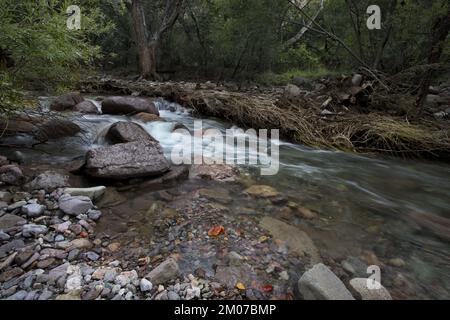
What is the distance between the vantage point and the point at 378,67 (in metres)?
8.67

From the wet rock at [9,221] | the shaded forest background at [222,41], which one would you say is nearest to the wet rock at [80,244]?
the wet rock at [9,221]

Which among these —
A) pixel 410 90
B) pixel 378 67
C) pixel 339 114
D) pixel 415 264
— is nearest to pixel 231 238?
pixel 415 264

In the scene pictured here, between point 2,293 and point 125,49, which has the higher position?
point 125,49

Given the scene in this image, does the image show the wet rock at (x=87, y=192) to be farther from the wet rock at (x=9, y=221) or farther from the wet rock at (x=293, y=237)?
the wet rock at (x=293, y=237)

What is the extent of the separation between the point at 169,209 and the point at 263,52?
1122 cm

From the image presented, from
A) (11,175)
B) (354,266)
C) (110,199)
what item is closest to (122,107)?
(11,175)

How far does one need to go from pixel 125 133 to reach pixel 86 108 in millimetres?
2732

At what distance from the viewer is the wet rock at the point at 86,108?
628cm

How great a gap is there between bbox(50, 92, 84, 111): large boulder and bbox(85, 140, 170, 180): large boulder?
3.11 metres

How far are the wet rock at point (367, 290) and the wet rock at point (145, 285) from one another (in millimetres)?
1393

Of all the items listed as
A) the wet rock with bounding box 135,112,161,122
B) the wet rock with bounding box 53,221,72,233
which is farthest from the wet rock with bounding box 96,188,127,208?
the wet rock with bounding box 135,112,161,122

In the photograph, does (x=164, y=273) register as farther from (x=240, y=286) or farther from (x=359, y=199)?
(x=359, y=199)

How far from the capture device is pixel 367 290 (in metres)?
2.00

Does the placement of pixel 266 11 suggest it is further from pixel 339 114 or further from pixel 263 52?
pixel 339 114
